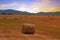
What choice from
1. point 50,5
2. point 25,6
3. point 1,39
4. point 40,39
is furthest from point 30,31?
point 50,5

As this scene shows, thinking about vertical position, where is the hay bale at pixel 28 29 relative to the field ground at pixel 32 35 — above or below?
above

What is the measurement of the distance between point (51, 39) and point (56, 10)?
5.89 meters

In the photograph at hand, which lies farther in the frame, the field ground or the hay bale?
the hay bale

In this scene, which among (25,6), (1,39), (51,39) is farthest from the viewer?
(25,6)

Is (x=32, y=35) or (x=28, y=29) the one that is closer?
(x=32, y=35)

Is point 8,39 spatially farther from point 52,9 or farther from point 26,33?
point 52,9

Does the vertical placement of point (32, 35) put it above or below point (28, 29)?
below

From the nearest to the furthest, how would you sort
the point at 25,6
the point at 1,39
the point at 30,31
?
the point at 1,39 < the point at 30,31 < the point at 25,6

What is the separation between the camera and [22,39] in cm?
647

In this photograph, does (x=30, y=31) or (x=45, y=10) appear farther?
(x=45, y=10)

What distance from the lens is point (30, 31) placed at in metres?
8.23

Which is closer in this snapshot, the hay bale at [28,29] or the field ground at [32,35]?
the field ground at [32,35]

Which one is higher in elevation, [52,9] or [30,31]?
[52,9]

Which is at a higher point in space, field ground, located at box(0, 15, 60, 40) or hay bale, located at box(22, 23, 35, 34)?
hay bale, located at box(22, 23, 35, 34)
